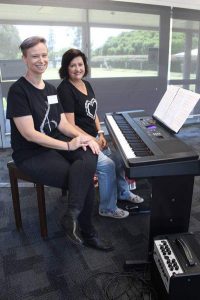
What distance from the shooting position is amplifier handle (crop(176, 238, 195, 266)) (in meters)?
1.18

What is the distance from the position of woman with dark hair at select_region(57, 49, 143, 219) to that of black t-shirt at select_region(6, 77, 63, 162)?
203 mm

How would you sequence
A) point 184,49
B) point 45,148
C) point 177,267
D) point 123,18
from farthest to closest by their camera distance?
point 184,49, point 123,18, point 45,148, point 177,267

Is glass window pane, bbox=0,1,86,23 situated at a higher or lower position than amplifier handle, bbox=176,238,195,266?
higher

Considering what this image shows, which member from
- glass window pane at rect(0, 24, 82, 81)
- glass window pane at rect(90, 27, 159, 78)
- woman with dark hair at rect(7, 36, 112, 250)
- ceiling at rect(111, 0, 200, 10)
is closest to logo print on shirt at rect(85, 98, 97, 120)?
woman with dark hair at rect(7, 36, 112, 250)

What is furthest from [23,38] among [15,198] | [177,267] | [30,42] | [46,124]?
[177,267]

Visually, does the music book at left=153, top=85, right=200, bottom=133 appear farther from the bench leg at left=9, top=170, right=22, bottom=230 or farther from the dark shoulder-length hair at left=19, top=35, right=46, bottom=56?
the bench leg at left=9, top=170, right=22, bottom=230

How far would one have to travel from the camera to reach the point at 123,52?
13.2 ft

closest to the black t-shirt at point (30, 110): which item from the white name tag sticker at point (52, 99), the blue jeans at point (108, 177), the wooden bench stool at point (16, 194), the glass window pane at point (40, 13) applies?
the white name tag sticker at point (52, 99)

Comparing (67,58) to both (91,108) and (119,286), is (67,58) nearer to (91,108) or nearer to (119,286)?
(91,108)

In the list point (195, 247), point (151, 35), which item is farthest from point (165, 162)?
point (151, 35)

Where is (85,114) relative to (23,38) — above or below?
below

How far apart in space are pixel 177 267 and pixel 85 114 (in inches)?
49.7

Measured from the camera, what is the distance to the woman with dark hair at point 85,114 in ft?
6.44

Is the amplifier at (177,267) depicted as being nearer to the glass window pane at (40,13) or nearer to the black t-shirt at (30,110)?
the black t-shirt at (30,110)
